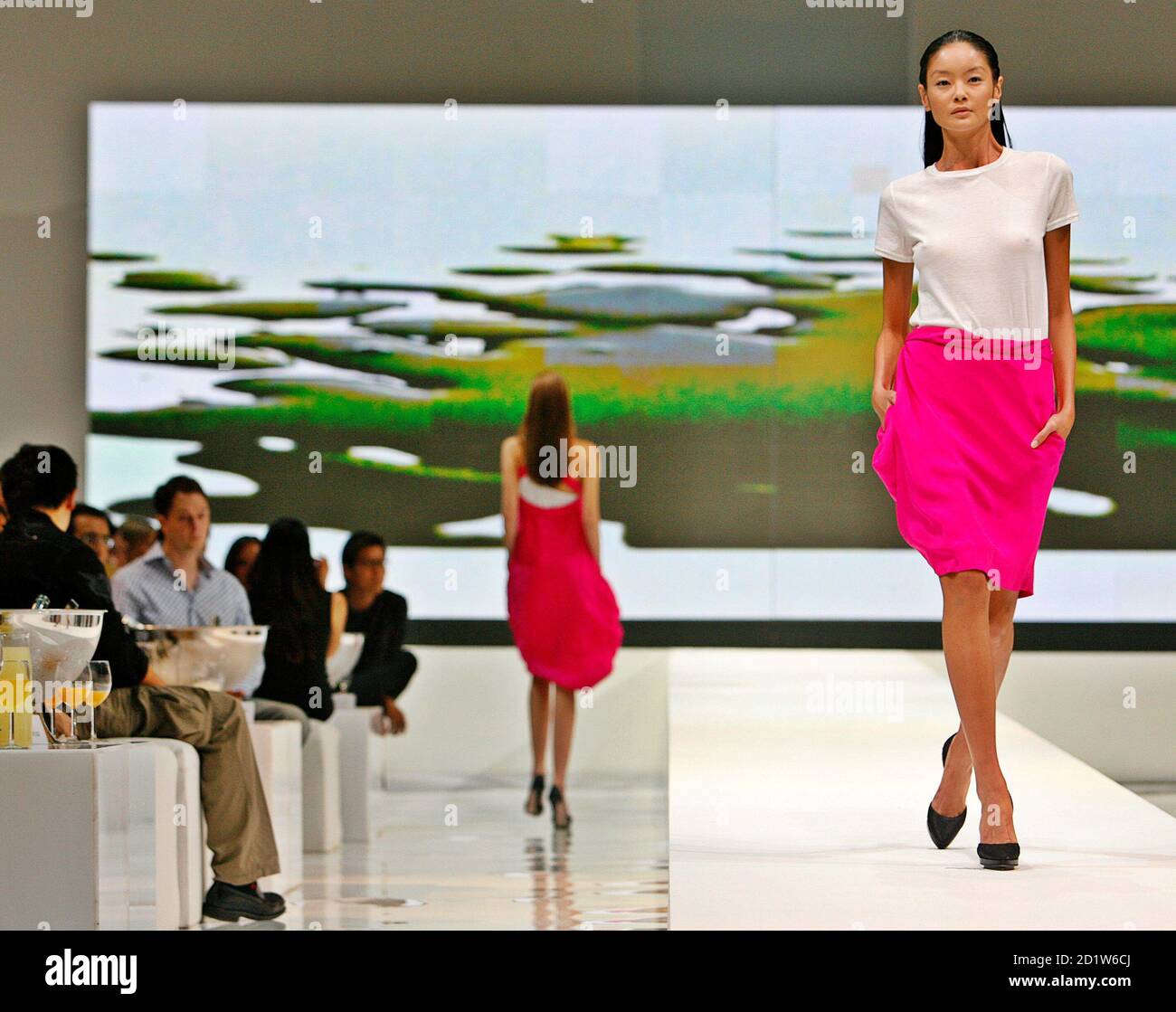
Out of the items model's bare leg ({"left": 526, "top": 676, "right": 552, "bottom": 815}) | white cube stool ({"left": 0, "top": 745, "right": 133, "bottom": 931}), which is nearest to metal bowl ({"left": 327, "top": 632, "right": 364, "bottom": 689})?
model's bare leg ({"left": 526, "top": 676, "right": 552, "bottom": 815})

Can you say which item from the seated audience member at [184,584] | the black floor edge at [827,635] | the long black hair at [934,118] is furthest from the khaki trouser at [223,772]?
the black floor edge at [827,635]

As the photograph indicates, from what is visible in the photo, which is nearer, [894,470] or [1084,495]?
[894,470]

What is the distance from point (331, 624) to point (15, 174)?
2.62 meters

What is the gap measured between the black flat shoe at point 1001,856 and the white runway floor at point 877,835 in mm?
16

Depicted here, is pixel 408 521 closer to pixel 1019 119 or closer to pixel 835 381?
pixel 835 381

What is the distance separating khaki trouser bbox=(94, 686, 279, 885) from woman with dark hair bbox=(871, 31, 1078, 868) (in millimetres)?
1778

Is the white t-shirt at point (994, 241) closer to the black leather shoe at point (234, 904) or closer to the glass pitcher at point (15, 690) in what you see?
the glass pitcher at point (15, 690)

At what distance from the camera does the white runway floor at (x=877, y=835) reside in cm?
210

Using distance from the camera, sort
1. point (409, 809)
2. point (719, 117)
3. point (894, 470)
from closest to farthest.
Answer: point (894, 470) → point (409, 809) → point (719, 117)

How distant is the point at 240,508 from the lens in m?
6.48

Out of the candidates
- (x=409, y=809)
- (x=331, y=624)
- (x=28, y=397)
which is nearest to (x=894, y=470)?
(x=331, y=624)

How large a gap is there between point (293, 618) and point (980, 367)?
2.61 m

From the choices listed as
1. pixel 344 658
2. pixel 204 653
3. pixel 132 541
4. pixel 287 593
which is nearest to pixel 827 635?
pixel 344 658

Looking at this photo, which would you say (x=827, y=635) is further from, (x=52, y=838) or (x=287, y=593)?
(x=52, y=838)
